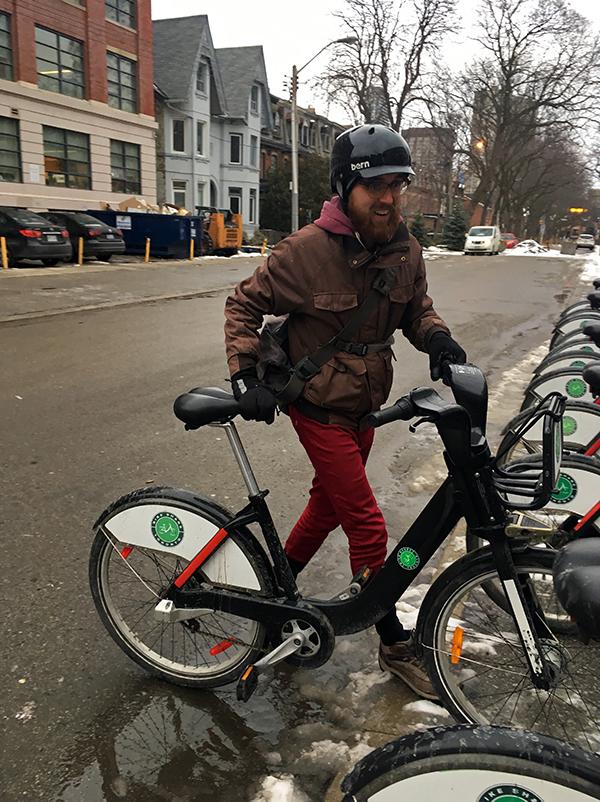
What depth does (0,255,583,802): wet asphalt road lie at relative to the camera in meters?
2.29

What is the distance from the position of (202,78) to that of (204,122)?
249 centimetres

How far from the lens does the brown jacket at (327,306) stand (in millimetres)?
2410

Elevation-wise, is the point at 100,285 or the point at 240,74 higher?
the point at 240,74

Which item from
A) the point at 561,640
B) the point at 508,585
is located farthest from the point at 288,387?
the point at 561,640

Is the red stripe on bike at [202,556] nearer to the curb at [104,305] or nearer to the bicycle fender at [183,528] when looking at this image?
the bicycle fender at [183,528]

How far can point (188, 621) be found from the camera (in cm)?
264

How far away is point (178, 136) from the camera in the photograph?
38.8m

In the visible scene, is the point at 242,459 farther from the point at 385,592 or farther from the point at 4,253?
the point at 4,253

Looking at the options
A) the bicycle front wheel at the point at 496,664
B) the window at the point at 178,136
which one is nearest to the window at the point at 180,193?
the window at the point at 178,136

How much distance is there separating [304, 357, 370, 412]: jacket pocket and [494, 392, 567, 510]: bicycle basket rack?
0.62m

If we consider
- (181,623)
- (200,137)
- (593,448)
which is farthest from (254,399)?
(200,137)

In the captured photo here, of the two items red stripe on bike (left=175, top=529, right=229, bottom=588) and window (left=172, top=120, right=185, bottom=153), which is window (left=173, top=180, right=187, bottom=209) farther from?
red stripe on bike (left=175, top=529, right=229, bottom=588)

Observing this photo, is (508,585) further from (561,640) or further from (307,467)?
(307,467)

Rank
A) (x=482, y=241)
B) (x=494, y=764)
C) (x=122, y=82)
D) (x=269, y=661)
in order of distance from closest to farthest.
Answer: (x=494, y=764) → (x=269, y=661) → (x=122, y=82) → (x=482, y=241)
